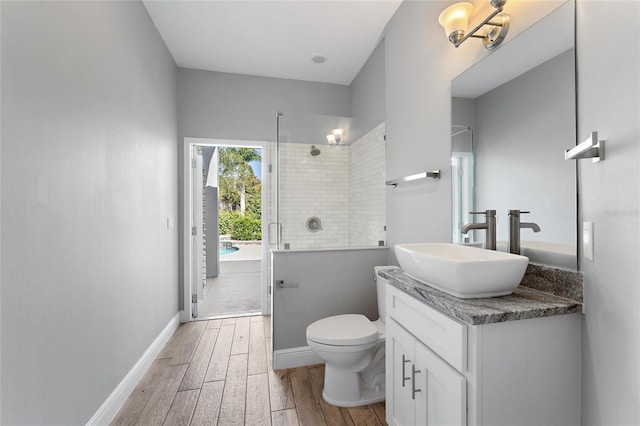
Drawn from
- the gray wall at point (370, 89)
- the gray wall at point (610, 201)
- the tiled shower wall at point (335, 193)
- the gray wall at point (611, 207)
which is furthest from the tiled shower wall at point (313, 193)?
the gray wall at point (611, 207)

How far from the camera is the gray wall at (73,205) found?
1.09 m

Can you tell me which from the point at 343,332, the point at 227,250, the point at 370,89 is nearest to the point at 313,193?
the point at 343,332

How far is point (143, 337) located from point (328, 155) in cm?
202

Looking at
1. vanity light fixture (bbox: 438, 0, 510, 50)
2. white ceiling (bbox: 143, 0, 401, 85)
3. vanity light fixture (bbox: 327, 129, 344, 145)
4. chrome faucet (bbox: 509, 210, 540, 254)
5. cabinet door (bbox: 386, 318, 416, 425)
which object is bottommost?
cabinet door (bbox: 386, 318, 416, 425)

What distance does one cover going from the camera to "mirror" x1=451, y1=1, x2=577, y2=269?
1.15 meters

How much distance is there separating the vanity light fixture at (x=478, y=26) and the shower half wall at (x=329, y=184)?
1.07 meters

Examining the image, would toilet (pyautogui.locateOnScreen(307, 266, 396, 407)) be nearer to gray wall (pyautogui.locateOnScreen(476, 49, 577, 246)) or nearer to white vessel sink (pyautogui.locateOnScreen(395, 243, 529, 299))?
white vessel sink (pyautogui.locateOnScreen(395, 243, 529, 299))

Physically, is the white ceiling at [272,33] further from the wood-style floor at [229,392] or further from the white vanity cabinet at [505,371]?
the wood-style floor at [229,392]

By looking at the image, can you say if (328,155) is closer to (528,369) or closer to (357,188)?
(357,188)

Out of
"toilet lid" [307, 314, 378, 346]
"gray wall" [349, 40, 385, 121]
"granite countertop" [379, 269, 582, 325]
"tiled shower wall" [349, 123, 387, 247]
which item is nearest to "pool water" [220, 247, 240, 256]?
"gray wall" [349, 40, 385, 121]

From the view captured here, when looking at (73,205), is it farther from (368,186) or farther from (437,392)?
(368,186)

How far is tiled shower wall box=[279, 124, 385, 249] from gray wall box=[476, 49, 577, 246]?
3.66 ft

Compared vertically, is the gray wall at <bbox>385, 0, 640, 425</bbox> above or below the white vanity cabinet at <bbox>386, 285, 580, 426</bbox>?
above

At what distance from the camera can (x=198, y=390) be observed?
2.01m
